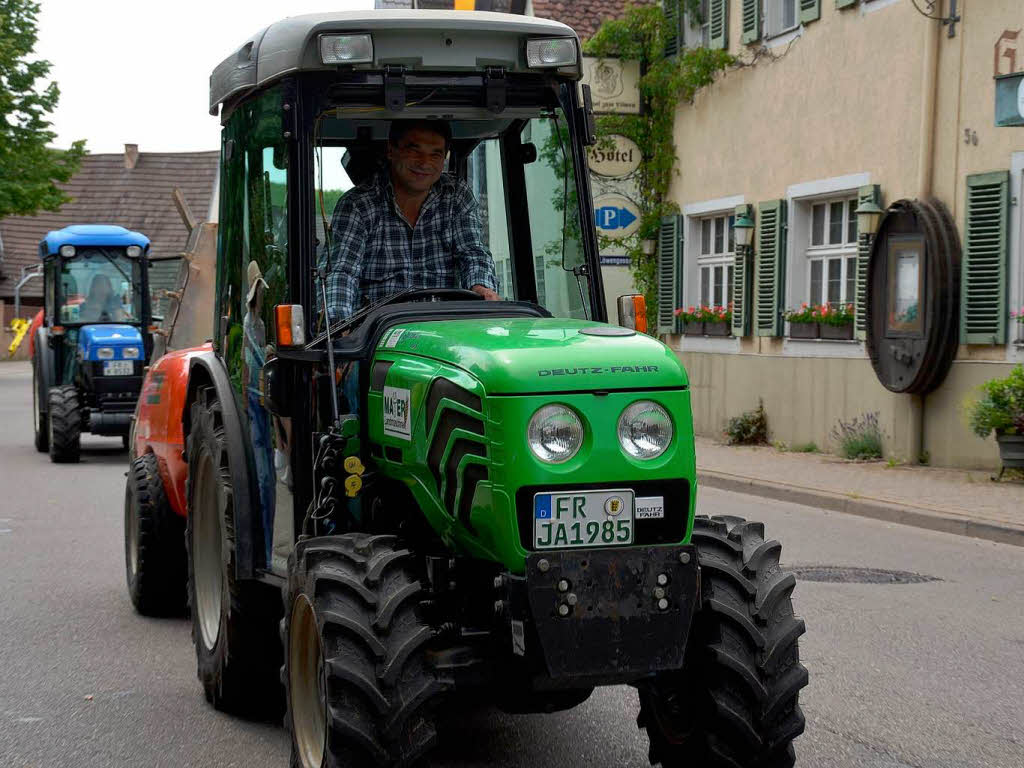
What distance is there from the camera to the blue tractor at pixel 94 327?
61.3 feet

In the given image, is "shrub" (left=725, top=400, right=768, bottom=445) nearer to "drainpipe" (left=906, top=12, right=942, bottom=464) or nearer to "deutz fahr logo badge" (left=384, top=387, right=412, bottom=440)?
"drainpipe" (left=906, top=12, right=942, bottom=464)

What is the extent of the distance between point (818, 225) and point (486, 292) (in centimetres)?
1400

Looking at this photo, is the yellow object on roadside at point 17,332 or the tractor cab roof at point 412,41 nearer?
the tractor cab roof at point 412,41

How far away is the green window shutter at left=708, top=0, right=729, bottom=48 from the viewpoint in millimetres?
20938

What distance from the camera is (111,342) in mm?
18891

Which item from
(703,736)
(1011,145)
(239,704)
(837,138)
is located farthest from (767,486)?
(703,736)

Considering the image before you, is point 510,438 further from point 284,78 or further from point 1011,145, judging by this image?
point 1011,145

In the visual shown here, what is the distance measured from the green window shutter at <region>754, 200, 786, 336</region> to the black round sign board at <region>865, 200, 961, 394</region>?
8.46ft

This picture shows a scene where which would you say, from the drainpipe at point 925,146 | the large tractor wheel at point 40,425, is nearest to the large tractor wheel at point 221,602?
the drainpipe at point 925,146

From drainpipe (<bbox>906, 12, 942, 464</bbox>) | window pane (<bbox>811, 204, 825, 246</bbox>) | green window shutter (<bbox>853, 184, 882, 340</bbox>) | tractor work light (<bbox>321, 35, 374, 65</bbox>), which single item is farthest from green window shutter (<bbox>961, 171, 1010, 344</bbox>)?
tractor work light (<bbox>321, 35, 374, 65</bbox>)

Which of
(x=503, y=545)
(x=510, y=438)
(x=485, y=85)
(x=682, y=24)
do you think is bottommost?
(x=503, y=545)

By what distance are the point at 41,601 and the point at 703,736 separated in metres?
5.40

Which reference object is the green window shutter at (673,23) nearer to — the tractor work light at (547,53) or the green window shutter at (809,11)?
the green window shutter at (809,11)

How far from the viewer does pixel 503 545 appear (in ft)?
13.9
